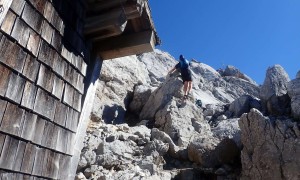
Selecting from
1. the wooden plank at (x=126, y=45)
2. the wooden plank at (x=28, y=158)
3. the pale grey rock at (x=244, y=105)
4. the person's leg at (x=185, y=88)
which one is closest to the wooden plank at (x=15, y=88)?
the wooden plank at (x=28, y=158)

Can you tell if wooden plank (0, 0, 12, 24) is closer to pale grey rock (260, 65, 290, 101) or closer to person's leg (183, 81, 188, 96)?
person's leg (183, 81, 188, 96)

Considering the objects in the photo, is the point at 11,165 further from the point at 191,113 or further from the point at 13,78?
the point at 191,113

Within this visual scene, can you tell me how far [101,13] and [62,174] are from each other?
251 centimetres

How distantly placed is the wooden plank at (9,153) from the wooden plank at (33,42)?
97cm

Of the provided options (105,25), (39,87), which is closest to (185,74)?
(105,25)

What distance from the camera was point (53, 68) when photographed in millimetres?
3471

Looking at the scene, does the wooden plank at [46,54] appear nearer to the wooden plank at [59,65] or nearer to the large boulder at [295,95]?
the wooden plank at [59,65]

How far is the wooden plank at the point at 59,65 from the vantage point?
353 centimetres

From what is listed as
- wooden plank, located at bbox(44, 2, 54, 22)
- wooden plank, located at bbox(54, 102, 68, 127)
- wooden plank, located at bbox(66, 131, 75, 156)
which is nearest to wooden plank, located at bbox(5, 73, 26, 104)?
wooden plank, located at bbox(54, 102, 68, 127)

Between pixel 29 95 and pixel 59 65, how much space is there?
0.75 meters

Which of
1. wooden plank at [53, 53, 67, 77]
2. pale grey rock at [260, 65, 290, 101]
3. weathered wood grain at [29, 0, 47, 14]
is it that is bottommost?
wooden plank at [53, 53, 67, 77]

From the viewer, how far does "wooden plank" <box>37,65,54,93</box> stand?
3.20m

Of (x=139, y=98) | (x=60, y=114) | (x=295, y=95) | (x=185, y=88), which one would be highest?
(x=185, y=88)

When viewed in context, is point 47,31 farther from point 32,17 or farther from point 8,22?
point 8,22
